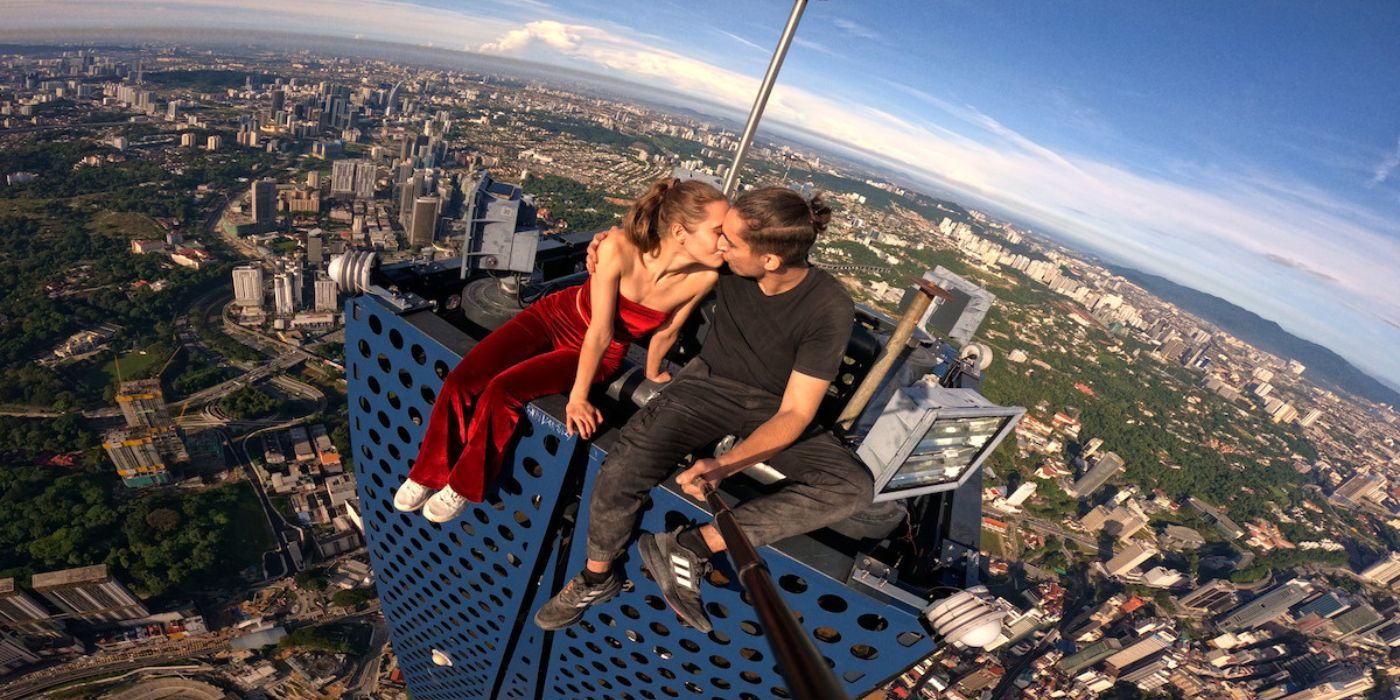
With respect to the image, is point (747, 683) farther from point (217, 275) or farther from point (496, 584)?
point (217, 275)

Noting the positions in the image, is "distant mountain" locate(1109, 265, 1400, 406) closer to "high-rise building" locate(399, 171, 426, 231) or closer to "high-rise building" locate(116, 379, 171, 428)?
"high-rise building" locate(399, 171, 426, 231)

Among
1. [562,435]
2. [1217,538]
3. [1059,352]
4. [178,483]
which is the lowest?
[178,483]

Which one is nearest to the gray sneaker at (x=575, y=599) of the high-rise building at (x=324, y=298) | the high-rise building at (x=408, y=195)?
the high-rise building at (x=324, y=298)

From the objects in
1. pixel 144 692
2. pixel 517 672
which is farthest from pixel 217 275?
pixel 517 672

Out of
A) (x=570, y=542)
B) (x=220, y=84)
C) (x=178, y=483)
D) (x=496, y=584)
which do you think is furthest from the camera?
(x=220, y=84)

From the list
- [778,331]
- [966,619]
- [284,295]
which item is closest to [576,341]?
[778,331]

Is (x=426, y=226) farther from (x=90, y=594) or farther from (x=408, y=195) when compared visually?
(x=408, y=195)

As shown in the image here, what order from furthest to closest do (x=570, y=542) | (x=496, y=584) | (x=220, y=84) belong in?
1. (x=220, y=84)
2. (x=496, y=584)
3. (x=570, y=542)
